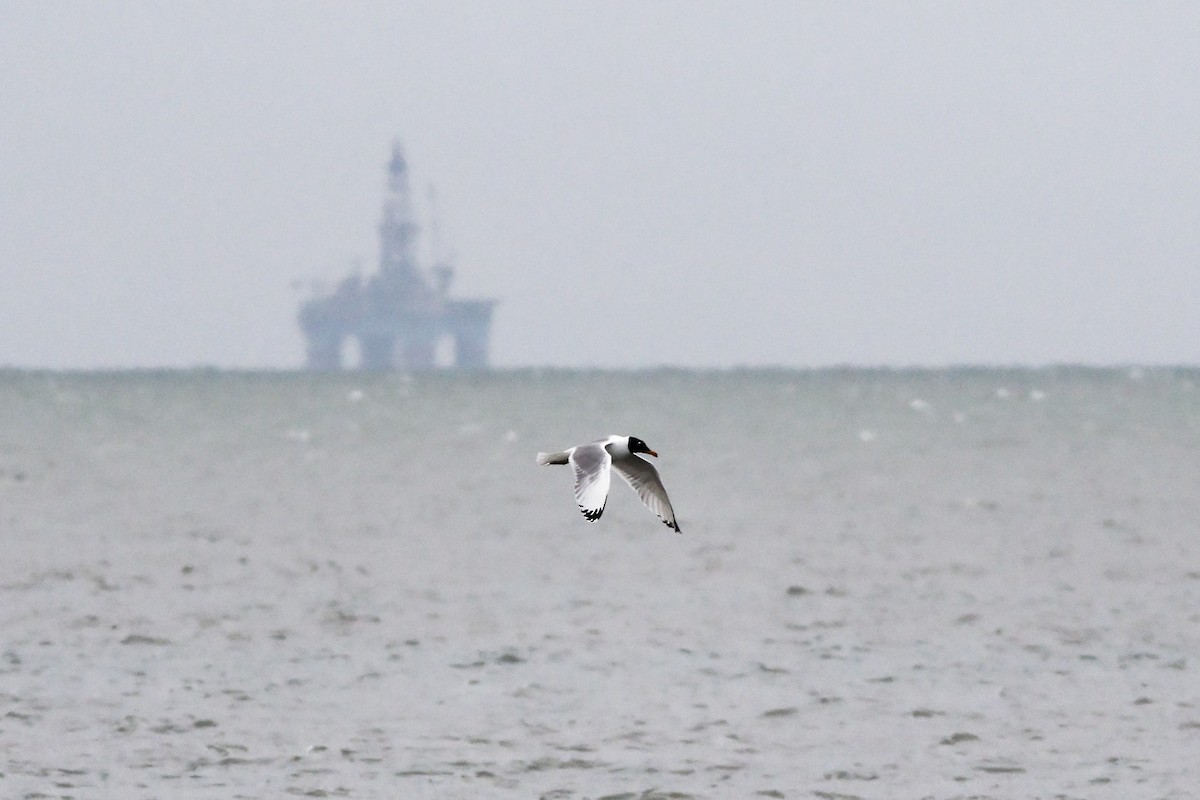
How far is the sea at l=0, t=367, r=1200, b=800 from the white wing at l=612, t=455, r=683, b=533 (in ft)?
24.0

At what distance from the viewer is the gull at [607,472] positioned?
917cm

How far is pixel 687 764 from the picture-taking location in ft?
60.8

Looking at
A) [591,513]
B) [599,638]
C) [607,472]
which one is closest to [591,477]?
[607,472]

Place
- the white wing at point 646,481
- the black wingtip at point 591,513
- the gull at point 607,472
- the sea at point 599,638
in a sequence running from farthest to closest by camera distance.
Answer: the sea at point 599,638 < the white wing at point 646,481 < the gull at point 607,472 < the black wingtip at point 591,513

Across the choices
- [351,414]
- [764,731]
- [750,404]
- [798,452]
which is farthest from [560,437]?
[764,731]

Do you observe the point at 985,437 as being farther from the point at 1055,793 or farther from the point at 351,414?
the point at 1055,793

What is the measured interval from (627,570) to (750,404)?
11025cm

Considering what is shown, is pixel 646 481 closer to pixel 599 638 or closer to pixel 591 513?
pixel 591 513

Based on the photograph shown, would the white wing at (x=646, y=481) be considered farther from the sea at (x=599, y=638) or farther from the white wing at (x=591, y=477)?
the sea at (x=599, y=638)

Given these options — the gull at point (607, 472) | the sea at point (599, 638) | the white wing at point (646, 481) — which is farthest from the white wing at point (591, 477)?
the sea at point (599, 638)

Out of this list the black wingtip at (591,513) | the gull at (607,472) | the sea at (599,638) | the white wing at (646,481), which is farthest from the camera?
the sea at (599,638)

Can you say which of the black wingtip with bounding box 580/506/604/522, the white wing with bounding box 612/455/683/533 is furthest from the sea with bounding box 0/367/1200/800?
the black wingtip with bounding box 580/506/604/522

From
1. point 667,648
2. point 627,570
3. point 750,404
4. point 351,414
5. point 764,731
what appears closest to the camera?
point 764,731

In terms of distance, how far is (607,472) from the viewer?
31.4 ft
